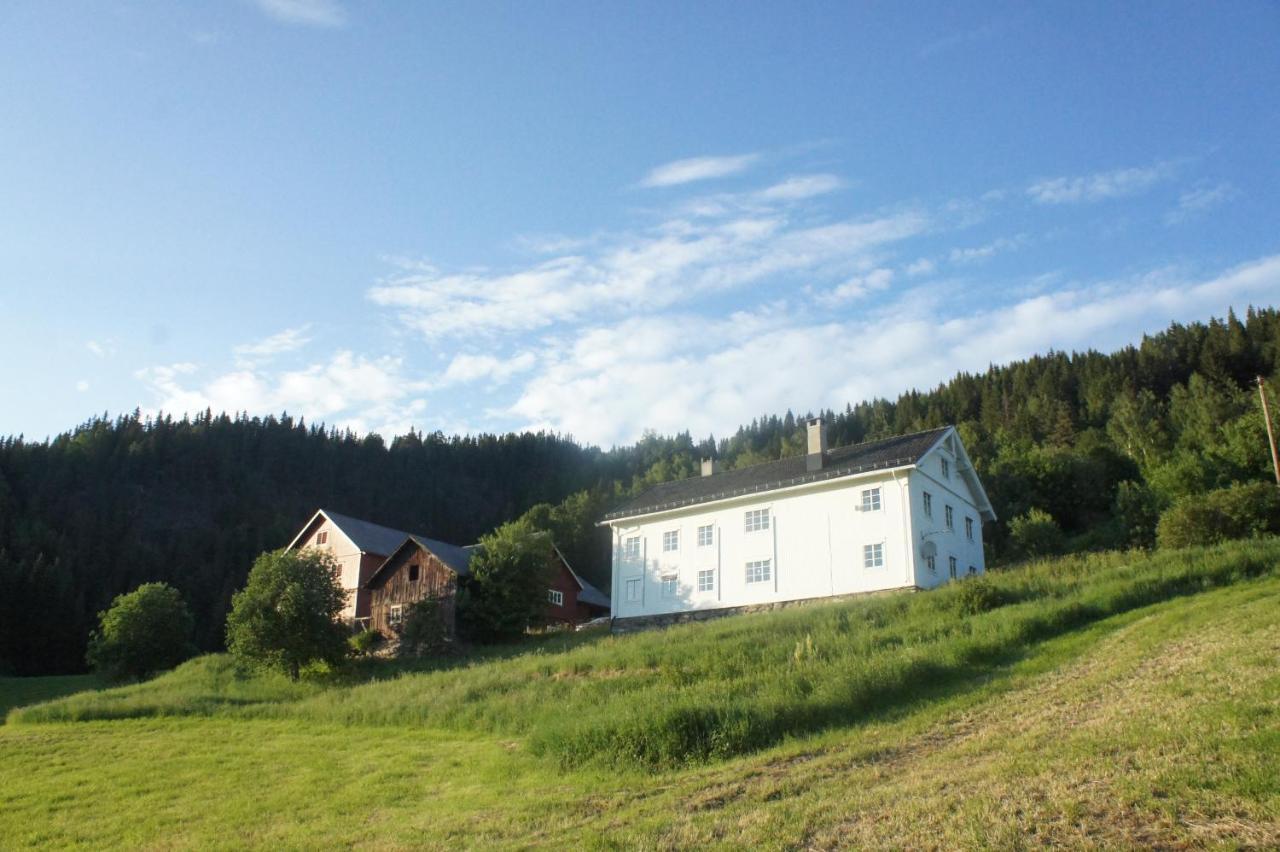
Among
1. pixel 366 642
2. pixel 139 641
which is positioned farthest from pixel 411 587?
pixel 139 641

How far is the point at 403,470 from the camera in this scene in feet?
459

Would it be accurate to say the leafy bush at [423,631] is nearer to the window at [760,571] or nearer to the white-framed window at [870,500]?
the window at [760,571]

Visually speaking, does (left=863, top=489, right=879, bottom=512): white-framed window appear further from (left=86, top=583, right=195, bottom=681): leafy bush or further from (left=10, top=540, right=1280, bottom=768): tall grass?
(left=86, top=583, right=195, bottom=681): leafy bush

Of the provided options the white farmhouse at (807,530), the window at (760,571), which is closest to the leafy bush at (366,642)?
the white farmhouse at (807,530)

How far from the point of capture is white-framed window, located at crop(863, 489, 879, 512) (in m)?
35.9

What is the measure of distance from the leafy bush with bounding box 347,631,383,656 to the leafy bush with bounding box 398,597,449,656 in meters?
1.94

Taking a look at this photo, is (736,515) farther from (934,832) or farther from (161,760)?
(934,832)

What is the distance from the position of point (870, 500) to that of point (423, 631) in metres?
21.5

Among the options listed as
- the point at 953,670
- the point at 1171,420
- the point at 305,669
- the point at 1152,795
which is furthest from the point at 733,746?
the point at 1171,420

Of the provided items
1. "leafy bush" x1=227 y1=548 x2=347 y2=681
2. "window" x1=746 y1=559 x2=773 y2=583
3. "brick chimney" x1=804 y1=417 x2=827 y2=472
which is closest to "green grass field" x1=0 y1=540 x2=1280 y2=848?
"leafy bush" x1=227 y1=548 x2=347 y2=681

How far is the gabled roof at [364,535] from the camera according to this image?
53.3m

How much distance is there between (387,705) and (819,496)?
62.9 ft

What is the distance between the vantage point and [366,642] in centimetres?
4441

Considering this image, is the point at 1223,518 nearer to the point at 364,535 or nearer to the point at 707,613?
the point at 707,613
